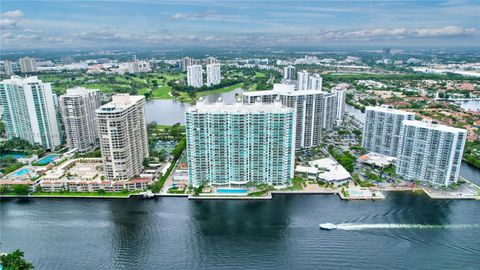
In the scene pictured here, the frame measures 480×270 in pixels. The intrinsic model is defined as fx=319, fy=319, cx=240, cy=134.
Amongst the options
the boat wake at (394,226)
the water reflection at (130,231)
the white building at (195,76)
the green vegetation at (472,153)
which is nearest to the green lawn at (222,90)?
the white building at (195,76)

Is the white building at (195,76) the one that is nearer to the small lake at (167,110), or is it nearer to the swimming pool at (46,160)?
the small lake at (167,110)

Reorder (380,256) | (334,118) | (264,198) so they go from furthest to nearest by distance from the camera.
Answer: (334,118), (264,198), (380,256)

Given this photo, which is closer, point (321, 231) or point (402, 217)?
point (321, 231)

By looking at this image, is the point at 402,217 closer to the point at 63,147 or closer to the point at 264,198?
the point at 264,198

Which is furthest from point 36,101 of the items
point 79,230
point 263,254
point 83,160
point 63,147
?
point 263,254

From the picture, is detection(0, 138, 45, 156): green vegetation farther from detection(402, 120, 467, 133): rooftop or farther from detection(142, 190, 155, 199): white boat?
detection(402, 120, 467, 133): rooftop

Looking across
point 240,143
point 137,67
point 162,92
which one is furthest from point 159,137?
point 137,67
